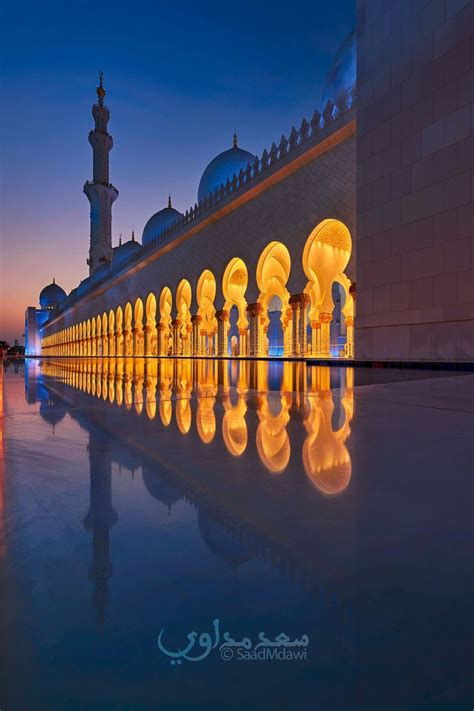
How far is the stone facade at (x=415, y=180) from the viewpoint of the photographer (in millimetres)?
5816

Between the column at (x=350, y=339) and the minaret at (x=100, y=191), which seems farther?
the minaret at (x=100, y=191)

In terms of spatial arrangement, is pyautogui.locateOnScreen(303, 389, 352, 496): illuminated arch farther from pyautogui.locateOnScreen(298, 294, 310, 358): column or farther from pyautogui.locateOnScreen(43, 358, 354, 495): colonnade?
pyautogui.locateOnScreen(298, 294, 310, 358): column

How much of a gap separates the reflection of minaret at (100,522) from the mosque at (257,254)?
27.0 feet

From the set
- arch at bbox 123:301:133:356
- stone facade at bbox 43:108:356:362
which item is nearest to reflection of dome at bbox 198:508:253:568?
stone facade at bbox 43:108:356:362

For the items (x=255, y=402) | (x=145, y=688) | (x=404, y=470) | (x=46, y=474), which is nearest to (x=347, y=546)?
(x=145, y=688)

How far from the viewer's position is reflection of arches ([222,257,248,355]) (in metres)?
14.1

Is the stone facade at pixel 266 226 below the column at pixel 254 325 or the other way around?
the other way around

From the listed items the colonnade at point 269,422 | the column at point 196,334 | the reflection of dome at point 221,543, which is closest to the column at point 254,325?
the column at point 196,334

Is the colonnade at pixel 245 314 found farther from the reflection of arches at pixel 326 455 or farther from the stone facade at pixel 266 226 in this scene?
the reflection of arches at pixel 326 455

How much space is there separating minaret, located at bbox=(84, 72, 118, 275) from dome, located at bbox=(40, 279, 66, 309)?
75.7 feet

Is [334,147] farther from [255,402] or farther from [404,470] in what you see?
[404,470]

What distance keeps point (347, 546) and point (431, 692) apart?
0.24 metres

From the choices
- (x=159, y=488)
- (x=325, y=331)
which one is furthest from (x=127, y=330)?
(x=159, y=488)

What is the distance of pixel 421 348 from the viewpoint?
639 cm
